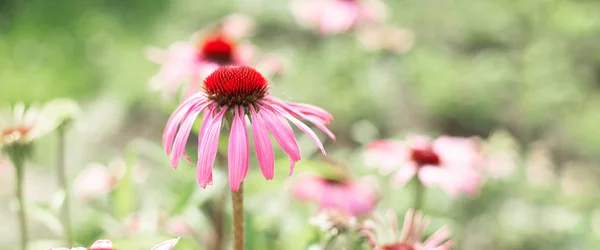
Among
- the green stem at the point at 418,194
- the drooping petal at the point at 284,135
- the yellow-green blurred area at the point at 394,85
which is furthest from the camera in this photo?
the yellow-green blurred area at the point at 394,85

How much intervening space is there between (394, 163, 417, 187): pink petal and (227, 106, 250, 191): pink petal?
47 cm

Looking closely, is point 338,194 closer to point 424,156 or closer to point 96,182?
point 424,156

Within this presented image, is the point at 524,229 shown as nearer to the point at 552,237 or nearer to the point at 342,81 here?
the point at 552,237

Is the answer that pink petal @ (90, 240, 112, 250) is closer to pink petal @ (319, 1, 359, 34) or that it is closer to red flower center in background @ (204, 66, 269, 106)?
red flower center in background @ (204, 66, 269, 106)

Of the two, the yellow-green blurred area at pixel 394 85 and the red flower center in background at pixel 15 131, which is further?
the yellow-green blurred area at pixel 394 85

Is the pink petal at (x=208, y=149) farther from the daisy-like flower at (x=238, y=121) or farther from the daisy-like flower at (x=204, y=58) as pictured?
the daisy-like flower at (x=204, y=58)

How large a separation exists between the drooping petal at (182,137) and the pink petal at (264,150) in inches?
2.6

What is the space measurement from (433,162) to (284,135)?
52 centimetres

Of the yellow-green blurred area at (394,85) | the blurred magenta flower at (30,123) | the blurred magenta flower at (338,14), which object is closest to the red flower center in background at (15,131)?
the blurred magenta flower at (30,123)

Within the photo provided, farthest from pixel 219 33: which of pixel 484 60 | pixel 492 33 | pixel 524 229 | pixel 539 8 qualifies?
pixel 492 33

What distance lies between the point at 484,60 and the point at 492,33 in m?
0.32

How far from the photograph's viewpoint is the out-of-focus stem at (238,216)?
0.68 metres

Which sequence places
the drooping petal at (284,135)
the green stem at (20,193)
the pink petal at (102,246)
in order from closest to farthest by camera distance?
the pink petal at (102,246)
the drooping petal at (284,135)
the green stem at (20,193)

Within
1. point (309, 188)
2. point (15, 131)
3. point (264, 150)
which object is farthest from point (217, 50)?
point (264, 150)
